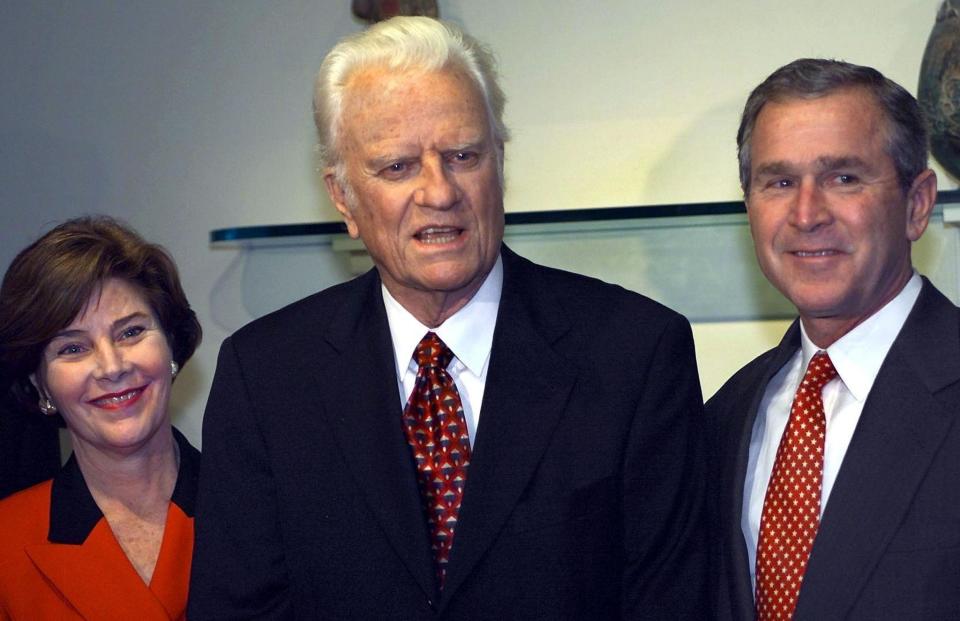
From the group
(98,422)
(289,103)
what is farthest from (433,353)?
(289,103)

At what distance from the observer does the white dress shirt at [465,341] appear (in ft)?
5.62

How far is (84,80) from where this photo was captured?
276 cm

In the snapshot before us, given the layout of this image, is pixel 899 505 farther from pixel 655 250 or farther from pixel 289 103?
pixel 289 103

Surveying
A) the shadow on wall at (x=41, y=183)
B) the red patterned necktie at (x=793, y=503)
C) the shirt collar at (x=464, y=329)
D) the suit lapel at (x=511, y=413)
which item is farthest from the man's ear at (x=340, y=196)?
the shadow on wall at (x=41, y=183)

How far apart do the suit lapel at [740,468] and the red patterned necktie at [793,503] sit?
25 mm

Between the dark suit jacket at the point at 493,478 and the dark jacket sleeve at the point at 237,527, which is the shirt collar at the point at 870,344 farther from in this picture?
the dark jacket sleeve at the point at 237,527

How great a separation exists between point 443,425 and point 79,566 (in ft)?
2.55

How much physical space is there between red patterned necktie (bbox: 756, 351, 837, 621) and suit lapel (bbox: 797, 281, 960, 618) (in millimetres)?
46

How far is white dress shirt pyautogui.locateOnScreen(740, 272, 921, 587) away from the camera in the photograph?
1.72 m

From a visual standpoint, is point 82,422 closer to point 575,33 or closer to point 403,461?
point 403,461

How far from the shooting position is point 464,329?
172 centimetres

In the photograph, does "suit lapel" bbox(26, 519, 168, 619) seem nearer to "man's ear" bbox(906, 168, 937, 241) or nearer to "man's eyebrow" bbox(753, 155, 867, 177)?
"man's eyebrow" bbox(753, 155, 867, 177)

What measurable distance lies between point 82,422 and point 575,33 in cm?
116

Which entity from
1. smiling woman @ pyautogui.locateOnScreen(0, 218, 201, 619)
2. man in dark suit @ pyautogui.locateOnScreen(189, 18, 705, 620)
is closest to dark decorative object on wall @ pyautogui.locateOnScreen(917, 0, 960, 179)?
man in dark suit @ pyautogui.locateOnScreen(189, 18, 705, 620)
